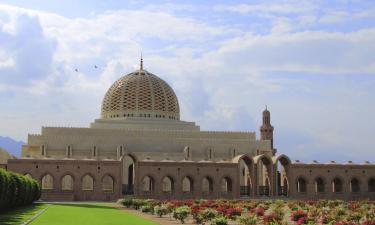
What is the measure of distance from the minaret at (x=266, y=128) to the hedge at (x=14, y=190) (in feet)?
101

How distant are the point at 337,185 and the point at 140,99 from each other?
75.7ft

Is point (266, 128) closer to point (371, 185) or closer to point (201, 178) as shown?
point (371, 185)

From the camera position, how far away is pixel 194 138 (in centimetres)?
5572

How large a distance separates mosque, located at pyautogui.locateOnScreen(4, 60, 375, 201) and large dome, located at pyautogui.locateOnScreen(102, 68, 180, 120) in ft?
0.36

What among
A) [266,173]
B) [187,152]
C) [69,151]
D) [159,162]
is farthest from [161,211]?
[69,151]

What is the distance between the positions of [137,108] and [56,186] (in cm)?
1843

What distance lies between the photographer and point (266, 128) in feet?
198

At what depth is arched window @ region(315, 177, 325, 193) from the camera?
48.5m

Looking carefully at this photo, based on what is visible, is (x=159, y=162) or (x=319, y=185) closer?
(x=159, y=162)

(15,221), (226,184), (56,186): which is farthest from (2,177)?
(226,184)

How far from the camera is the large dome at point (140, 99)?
6028cm

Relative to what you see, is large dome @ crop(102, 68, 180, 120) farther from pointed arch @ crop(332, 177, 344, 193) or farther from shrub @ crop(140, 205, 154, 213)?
shrub @ crop(140, 205, 154, 213)

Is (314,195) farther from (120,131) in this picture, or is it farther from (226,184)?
(120,131)

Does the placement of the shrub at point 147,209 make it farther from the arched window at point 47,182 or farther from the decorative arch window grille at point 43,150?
the decorative arch window grille at point 43,150
